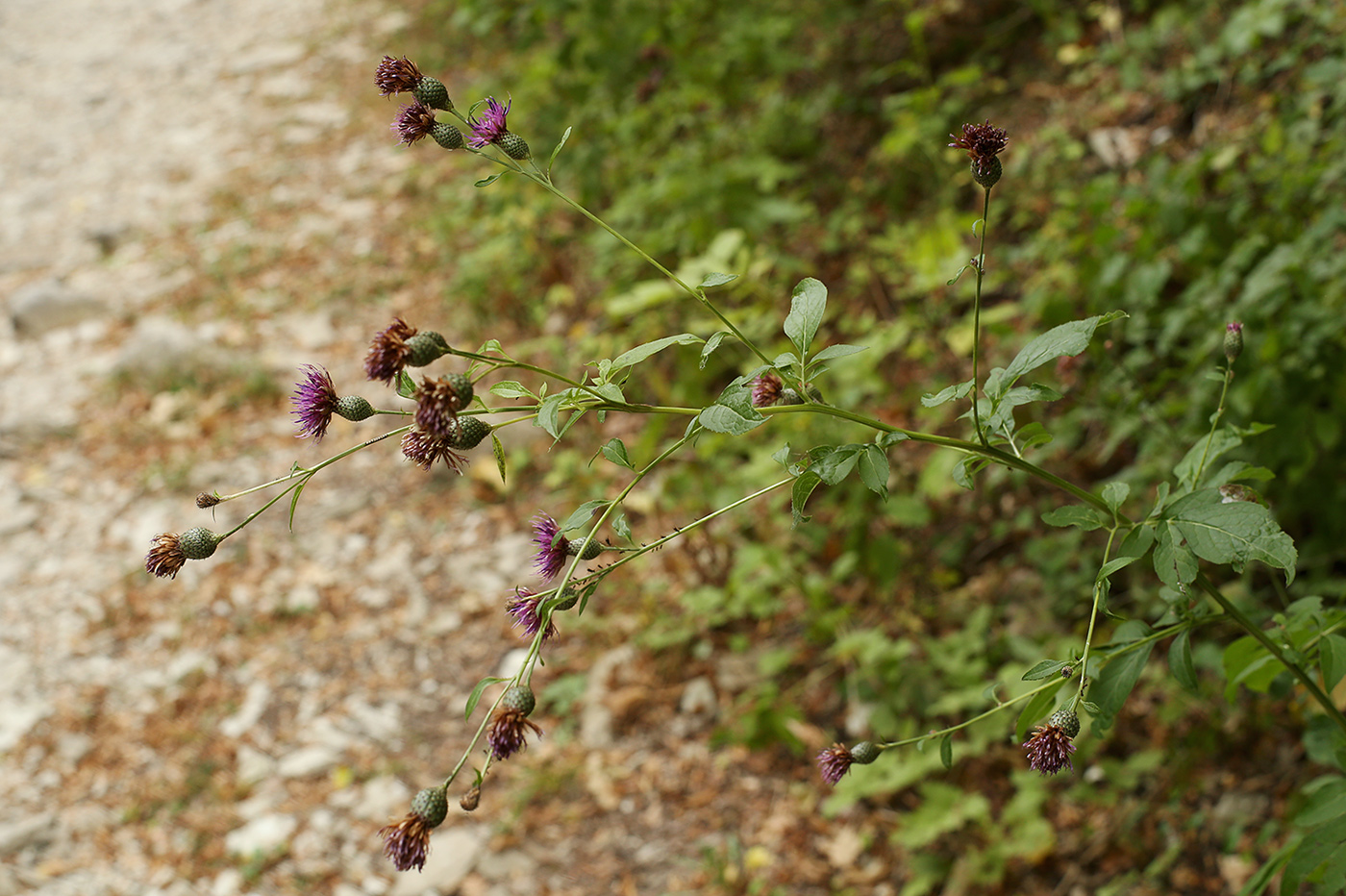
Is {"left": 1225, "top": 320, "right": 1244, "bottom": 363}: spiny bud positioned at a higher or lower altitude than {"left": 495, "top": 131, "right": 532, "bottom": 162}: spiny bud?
lower

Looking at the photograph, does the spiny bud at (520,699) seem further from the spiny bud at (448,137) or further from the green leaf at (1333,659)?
the green leaf at (1333,659)

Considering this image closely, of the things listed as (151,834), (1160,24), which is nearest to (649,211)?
(1160,24)

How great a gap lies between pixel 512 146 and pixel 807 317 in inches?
18.2

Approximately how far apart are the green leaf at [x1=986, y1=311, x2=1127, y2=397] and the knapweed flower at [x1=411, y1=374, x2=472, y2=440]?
0.66 meters

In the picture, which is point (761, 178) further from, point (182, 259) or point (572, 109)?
point (182, 259)

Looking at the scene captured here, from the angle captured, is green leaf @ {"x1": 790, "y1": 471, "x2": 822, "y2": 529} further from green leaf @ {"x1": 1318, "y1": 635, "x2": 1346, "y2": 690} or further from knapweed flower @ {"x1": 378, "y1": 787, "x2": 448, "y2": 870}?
green leaf @ {"x1": 1318, "y1": 635, "x2": 1346, "y2": 690}

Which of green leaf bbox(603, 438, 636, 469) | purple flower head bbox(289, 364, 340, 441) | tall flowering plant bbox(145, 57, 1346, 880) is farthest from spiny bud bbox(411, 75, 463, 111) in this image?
green leaf bbox(603, 438, 636, 469)

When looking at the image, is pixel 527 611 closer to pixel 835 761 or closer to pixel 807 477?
pixel 807 477

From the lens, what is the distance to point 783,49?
512 centimetres

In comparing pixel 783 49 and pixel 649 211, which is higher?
pixel 783 49

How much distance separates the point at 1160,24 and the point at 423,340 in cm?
416

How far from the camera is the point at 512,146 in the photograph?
1315 mm

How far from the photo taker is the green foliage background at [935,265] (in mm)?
2625

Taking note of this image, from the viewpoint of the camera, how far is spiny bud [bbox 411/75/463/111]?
1278mm
